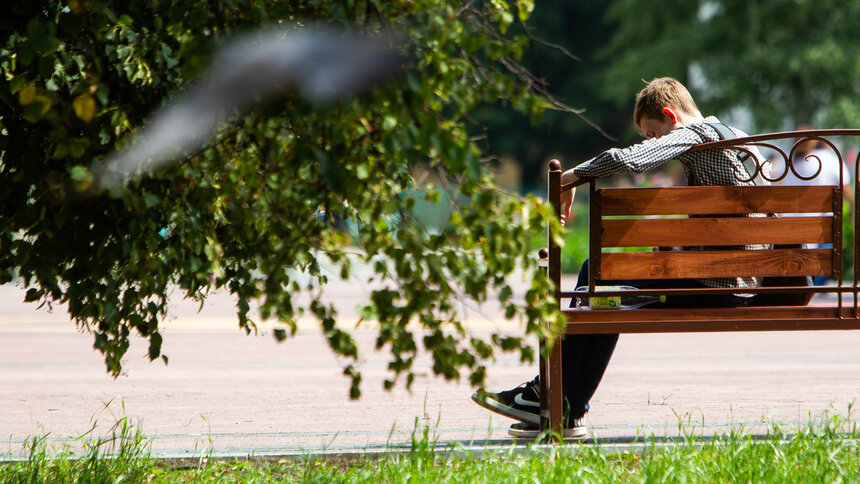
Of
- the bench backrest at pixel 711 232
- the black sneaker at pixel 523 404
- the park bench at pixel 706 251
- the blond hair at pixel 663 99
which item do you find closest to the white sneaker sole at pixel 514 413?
the black sneaker at pixel 523 404

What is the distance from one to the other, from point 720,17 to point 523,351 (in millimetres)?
34661

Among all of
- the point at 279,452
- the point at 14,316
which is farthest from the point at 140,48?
the point at 14,316

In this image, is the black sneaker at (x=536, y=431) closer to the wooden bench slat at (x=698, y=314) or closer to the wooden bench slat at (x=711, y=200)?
the wooden bench slat at (x=698, y=314)

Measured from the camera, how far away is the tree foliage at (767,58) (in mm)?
32906

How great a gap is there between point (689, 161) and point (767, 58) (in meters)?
30.9

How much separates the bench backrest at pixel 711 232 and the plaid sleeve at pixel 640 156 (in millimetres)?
85

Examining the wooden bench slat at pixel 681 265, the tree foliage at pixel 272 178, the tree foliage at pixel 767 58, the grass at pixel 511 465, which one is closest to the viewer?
the tree foliage at pixel 272 178

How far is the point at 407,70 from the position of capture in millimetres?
2561

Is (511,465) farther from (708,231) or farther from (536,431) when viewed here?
(708,231)

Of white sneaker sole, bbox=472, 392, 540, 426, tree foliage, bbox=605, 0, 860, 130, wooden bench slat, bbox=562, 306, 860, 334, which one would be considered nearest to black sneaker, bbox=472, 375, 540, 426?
white sneaker sole, bbox=472, 392, 540, 426

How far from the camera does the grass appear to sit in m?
3.52

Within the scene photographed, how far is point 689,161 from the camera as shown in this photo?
432cm

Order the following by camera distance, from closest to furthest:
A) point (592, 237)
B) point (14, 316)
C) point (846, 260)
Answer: point (592, 237)
point (14, 316)
point (846, 260)

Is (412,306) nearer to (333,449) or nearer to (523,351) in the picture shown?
(523,351)
